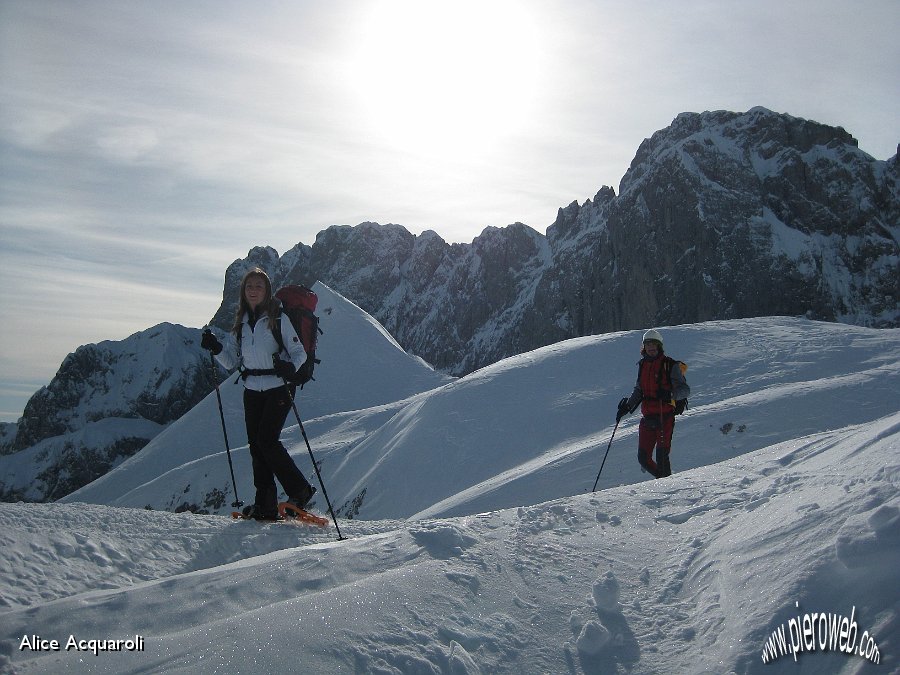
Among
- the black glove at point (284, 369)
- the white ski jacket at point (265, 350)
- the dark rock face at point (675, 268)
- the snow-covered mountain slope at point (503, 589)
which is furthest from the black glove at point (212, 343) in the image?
the dark rock face at point (675, 268)

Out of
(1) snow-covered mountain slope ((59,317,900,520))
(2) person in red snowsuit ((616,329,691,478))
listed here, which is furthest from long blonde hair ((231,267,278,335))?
(1) snow-covered mountain slope ((59,317,900,520))

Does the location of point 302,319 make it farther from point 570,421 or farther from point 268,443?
point 570,421

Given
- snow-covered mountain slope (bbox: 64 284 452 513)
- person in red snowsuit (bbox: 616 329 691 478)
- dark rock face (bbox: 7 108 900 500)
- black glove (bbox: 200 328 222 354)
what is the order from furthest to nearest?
dark rock face (bbox: 7 108 900 500)
snow-covered mountain slope (bbox: 64 284 452 513)
person in red snowsuit (bbox: 616 329 691 478)
black glove (bbox: 200 328 222 354)

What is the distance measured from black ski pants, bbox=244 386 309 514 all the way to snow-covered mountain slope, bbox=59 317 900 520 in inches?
195

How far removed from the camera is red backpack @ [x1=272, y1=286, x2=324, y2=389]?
608 centimetres

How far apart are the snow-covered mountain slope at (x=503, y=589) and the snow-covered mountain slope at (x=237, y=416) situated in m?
16.4

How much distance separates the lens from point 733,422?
11.9m

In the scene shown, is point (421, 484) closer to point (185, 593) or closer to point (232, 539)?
point (232, 539)

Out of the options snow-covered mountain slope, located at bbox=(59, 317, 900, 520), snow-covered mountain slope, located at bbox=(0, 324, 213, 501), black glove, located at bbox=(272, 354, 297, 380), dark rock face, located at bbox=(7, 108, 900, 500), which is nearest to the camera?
black glove, located at bbox=(272, 354, 297, 380)

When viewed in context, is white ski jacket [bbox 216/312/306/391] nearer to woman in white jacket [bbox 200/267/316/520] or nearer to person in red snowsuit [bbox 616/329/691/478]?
woman in white jacket [bbox 200/267/316/520]

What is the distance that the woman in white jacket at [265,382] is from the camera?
5.97m

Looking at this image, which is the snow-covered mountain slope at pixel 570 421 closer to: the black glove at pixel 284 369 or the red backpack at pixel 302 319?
the red backpack at pixel 302 319

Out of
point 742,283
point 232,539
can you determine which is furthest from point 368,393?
point 742,283

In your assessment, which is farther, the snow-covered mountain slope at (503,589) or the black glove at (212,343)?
the black glove at (212,343)
